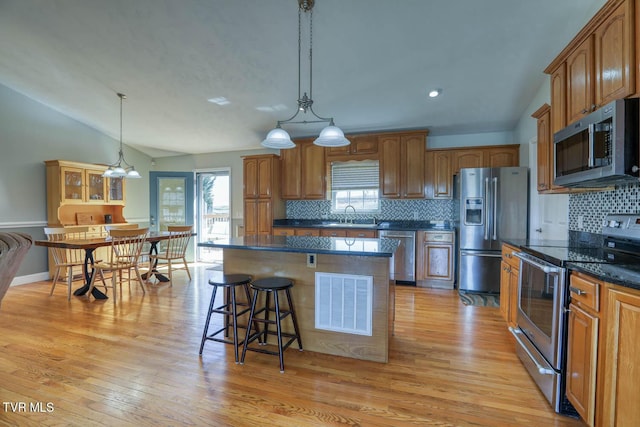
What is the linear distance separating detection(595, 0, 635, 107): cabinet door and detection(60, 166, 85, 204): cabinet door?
6.62m

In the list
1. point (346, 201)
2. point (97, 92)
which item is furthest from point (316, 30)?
point (97, 92)

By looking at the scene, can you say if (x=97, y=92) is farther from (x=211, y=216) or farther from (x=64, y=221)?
(x=211, y=216)

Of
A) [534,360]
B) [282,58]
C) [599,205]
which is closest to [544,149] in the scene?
[599,205]

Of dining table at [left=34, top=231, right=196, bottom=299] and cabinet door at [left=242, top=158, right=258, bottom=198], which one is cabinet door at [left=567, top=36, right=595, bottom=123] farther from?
dining table at [left=34, top=231, right=196, bottom=299]

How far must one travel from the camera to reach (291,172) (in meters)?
5.46

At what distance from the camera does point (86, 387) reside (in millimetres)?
2068

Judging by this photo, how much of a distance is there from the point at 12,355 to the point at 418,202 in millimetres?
5051

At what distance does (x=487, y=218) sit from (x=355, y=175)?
2136 millimetres

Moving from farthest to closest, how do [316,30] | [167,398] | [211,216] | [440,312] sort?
[211,216] < [440,312] < [316,30] < [167,398]

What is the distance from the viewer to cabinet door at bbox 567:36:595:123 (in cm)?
212

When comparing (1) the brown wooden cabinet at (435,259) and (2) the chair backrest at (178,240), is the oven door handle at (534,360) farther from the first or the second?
(2) the chair backrest at (178,240)

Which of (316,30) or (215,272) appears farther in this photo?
(215,272)

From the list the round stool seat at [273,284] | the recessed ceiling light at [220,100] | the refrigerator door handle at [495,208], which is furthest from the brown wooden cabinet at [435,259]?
the recessed ceiling light at [220,100]

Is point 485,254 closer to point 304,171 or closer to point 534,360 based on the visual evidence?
point 534,360
